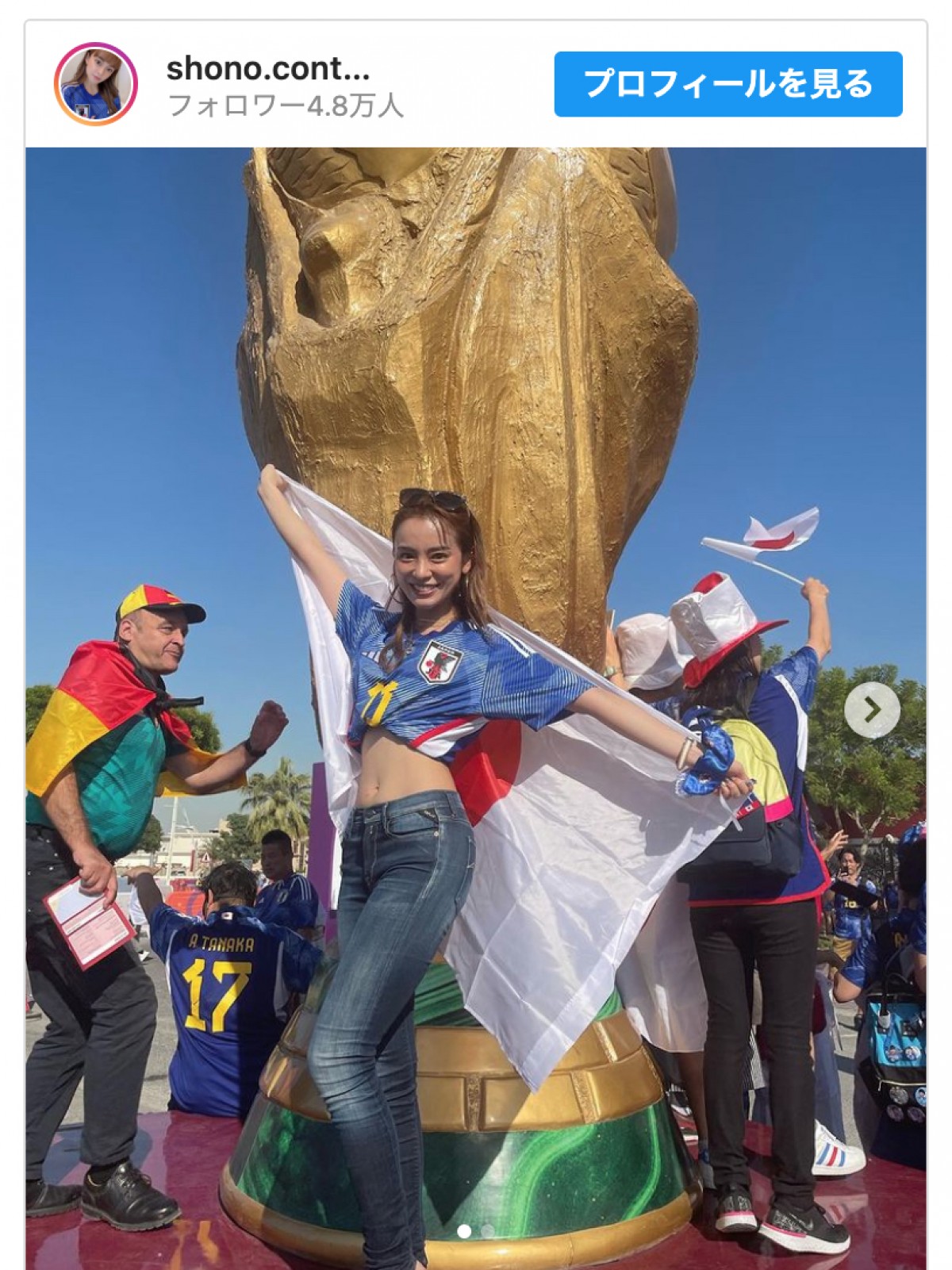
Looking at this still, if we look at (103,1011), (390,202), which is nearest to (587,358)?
(390,202)

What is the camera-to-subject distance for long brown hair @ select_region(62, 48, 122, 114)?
2.38m

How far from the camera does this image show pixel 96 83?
2414mm

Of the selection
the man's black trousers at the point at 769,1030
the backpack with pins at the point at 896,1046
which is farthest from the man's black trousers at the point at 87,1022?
the backpack with pins at the point at 896,1046

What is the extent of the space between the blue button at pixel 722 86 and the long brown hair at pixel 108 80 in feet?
3.40

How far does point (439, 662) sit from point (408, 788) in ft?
0.87

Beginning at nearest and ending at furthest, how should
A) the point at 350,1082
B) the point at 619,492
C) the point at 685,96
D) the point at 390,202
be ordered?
the point at 350,1082 → the point at 685,96 → the point at 390,202 → the point at 619,492

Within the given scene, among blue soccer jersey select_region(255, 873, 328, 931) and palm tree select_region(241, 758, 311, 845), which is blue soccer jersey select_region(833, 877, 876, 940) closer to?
blue soccer jersey select_region(255, 873, 328, 931)

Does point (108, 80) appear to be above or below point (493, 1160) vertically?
above

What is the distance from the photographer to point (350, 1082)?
179 centimetres

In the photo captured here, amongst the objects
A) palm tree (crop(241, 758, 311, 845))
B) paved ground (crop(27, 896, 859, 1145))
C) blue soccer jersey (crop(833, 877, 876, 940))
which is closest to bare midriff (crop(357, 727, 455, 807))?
blue soccer jersey (crop(833, 877, 876, 940))

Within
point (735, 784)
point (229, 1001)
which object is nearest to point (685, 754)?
point (735, 784)

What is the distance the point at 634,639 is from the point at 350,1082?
194 centimetres

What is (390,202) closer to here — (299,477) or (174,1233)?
(299,477)

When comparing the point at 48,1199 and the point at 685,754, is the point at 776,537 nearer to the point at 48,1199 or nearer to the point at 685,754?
the point at 685,754
